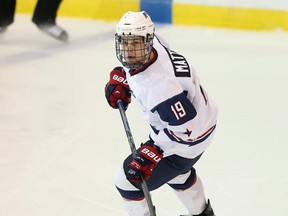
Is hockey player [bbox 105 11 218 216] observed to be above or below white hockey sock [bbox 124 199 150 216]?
above

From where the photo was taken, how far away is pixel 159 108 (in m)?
1.81

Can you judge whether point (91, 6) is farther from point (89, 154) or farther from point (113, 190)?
point (113, 190)

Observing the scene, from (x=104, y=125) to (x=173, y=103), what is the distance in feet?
4.62

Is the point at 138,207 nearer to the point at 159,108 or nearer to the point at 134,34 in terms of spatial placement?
the point at 159,108

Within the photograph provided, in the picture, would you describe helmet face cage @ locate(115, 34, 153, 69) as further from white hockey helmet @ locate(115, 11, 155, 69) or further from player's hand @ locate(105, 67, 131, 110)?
player's hand @ locate(105, 67, 131, 110)

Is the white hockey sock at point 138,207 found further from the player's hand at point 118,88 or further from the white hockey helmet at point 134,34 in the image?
the white hockey helmet at point 134,34

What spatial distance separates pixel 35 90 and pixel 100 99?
41 cm

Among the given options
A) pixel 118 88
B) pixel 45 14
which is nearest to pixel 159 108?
pixel 118 88

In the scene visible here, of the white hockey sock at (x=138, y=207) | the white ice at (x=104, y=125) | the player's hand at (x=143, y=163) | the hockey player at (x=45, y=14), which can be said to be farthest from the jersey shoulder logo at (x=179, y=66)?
the hockey player at (x=45, y=14)

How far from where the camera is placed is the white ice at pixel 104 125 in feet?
8.19

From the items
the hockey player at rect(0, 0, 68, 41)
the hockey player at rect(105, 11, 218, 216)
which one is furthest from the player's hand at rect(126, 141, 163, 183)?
the hockey player at rect(0, 0, 68, 41)

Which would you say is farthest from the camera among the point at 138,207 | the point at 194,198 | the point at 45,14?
the point at 45,14

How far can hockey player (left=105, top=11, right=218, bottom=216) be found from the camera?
1806 mm

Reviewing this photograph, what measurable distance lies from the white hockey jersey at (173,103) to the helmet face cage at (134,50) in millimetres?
37
